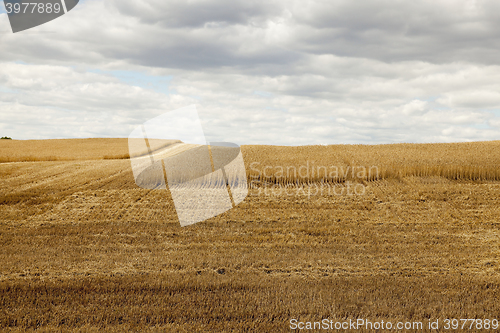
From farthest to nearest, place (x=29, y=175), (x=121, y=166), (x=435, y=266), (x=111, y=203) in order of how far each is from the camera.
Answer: (x=121, y=166), (x=29, y=175), (x=111, y=203), (x=435, y=266)

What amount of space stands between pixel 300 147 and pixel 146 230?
17.5 m

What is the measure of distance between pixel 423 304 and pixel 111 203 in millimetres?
15400

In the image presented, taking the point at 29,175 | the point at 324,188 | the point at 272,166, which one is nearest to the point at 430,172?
the point at 324,188

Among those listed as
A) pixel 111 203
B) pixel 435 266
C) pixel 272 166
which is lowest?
pixel 435 266

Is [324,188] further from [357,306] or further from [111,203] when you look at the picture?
[357,306]

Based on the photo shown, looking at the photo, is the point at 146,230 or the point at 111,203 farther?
the point at 111,203

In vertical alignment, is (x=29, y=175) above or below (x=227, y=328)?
above

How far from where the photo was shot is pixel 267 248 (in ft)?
42.5

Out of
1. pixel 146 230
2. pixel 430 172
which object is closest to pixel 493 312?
pixel 146 230

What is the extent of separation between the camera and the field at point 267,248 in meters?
7.69

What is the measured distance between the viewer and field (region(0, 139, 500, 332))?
7691 millimetres

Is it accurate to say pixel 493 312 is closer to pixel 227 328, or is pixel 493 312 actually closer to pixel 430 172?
pixel 227 328

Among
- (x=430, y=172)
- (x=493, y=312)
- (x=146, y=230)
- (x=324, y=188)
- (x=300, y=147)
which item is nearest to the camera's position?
(x=493, y=312)

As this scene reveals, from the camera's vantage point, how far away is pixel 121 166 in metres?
27.9
